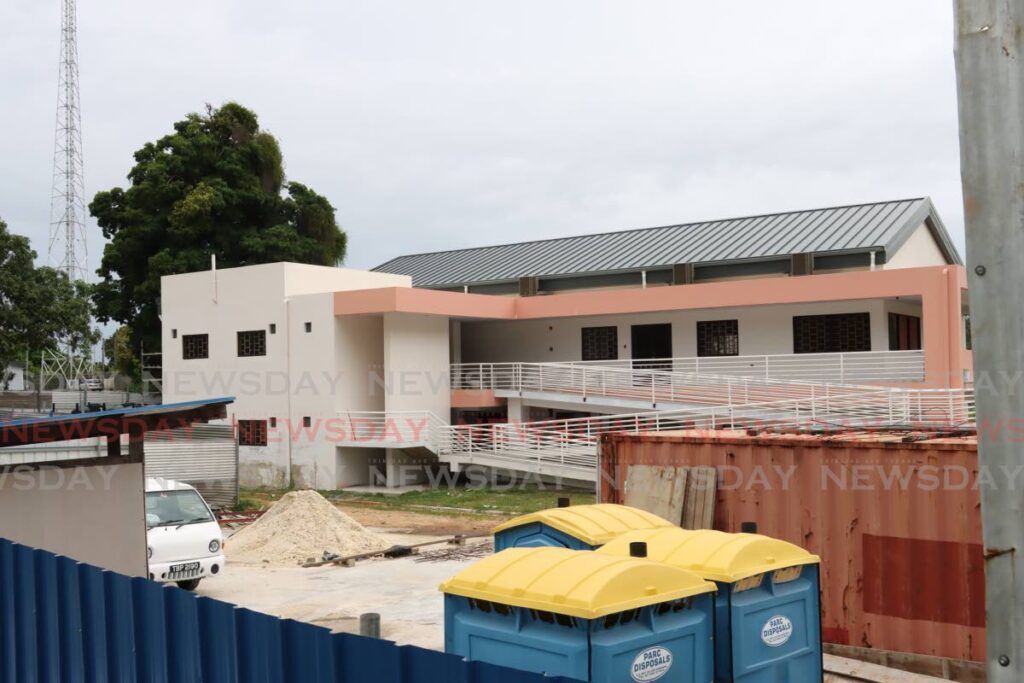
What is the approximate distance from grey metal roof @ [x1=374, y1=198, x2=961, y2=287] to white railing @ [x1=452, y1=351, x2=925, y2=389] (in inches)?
186

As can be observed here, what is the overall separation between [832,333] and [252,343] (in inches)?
720

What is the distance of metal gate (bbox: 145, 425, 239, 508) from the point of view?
76.2 ft

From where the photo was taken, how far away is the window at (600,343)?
3325 cm

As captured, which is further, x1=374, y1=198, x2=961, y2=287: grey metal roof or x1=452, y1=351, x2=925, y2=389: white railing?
x1=374, y1=198, x2=961, y2=287: grey metal roof

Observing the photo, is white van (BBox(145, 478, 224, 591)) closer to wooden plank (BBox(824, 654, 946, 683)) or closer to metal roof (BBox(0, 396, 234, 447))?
metal roof (BBox(0, 396, 234, 447))

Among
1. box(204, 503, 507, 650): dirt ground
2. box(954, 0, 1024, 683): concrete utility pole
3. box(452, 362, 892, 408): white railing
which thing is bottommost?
box(204, 503, 507, 650): dirt ground

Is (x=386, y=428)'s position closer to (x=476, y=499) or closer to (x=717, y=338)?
(x=476, y=499)

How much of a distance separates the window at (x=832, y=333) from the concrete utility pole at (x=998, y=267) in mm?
27002

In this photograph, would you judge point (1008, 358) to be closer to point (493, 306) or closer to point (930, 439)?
point (930, 439)

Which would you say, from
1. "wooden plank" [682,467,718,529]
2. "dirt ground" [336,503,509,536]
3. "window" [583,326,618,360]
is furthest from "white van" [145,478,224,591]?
"window" [583,326,618,360]

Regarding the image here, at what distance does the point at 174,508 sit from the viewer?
14211 millimetres

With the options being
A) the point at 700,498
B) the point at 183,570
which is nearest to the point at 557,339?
the point at 183,570

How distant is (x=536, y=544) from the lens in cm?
841

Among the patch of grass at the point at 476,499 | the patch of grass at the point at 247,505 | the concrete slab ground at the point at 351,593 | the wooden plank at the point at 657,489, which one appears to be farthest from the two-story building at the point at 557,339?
the wooden plank at the point at 657,489
